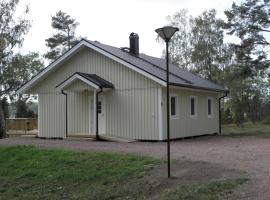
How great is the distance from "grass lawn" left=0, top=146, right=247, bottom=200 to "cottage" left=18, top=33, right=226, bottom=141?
18.8 feet

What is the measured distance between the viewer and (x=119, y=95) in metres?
22.1

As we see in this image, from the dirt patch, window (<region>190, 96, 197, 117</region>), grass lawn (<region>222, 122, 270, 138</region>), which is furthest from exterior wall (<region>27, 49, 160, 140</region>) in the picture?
the dirt patch

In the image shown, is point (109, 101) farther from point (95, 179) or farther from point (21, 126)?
point (95, 179)

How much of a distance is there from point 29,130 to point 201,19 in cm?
2543

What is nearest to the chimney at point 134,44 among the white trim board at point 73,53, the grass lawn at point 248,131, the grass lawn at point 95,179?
the white trim board at point 73,53

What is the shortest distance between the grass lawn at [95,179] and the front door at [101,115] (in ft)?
19.9

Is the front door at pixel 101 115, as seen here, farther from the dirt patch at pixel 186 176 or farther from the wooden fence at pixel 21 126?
the dirt patch at pixel 186 176

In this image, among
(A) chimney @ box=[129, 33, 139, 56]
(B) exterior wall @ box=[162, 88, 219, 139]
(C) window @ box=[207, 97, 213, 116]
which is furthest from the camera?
(C) window @ box=[207, 97, 213, 116]

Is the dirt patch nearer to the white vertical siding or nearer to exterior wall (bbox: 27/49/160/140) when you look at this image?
exterior wall (bbox: 27/49/160/140)

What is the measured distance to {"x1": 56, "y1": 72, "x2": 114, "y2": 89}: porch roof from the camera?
21250 mm

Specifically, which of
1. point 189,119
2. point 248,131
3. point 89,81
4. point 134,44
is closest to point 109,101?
point 89,81

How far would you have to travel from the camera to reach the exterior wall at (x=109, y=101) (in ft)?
69.3

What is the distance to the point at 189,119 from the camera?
23969mm

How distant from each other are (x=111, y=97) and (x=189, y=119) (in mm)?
4397
